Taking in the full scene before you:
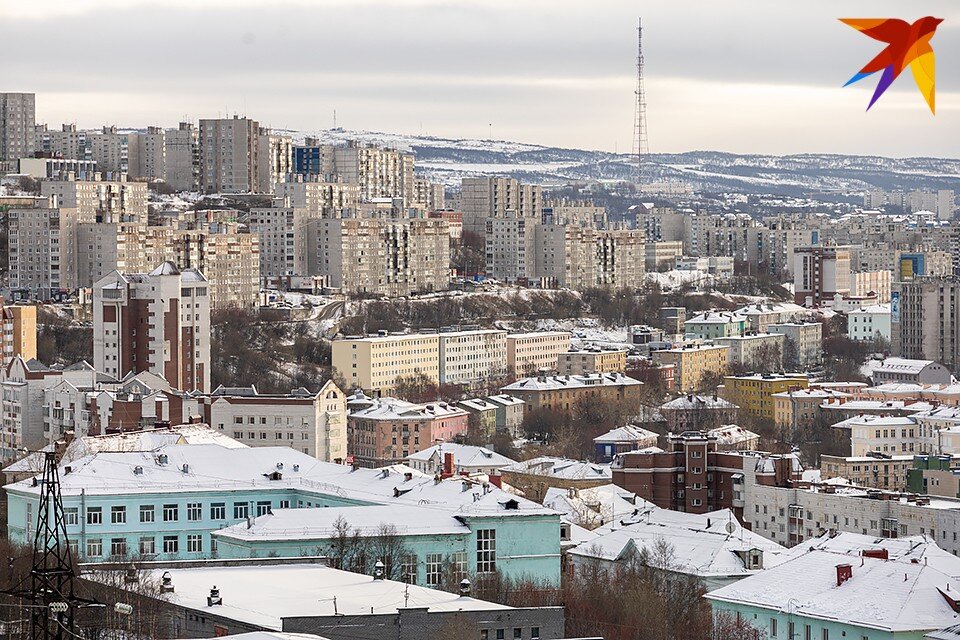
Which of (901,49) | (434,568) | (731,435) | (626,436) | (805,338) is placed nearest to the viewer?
(901,49)

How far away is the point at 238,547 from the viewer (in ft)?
→ 52.7

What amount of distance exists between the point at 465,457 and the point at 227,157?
30186 millimetres

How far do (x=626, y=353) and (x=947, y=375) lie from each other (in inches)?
267

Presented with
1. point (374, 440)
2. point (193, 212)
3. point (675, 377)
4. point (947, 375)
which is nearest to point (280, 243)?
point (193, 212)

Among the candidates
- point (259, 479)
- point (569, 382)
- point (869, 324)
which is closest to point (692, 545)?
point (259, 479)

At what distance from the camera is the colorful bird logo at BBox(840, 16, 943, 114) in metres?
5.68

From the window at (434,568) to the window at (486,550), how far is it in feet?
1.04

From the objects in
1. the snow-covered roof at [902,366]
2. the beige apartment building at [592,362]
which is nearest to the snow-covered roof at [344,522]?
the snow-covered roof at [902,366]

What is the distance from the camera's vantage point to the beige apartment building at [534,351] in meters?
45.2

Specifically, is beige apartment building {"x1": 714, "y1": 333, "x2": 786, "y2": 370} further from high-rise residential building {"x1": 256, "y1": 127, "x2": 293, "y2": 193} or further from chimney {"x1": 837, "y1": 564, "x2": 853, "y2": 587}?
chimney {"x1": 837, "y1": 564, "x2": 853, "y2": 587}

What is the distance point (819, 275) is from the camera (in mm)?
62500

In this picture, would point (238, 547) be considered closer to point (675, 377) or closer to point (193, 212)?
point (675, 377)

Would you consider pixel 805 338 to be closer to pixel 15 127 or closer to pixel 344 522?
pixel 15 127

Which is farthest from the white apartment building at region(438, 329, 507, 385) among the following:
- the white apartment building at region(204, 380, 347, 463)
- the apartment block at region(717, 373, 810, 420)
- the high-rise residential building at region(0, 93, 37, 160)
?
the high-rise residential building at region(0, 93, 37, 160)
